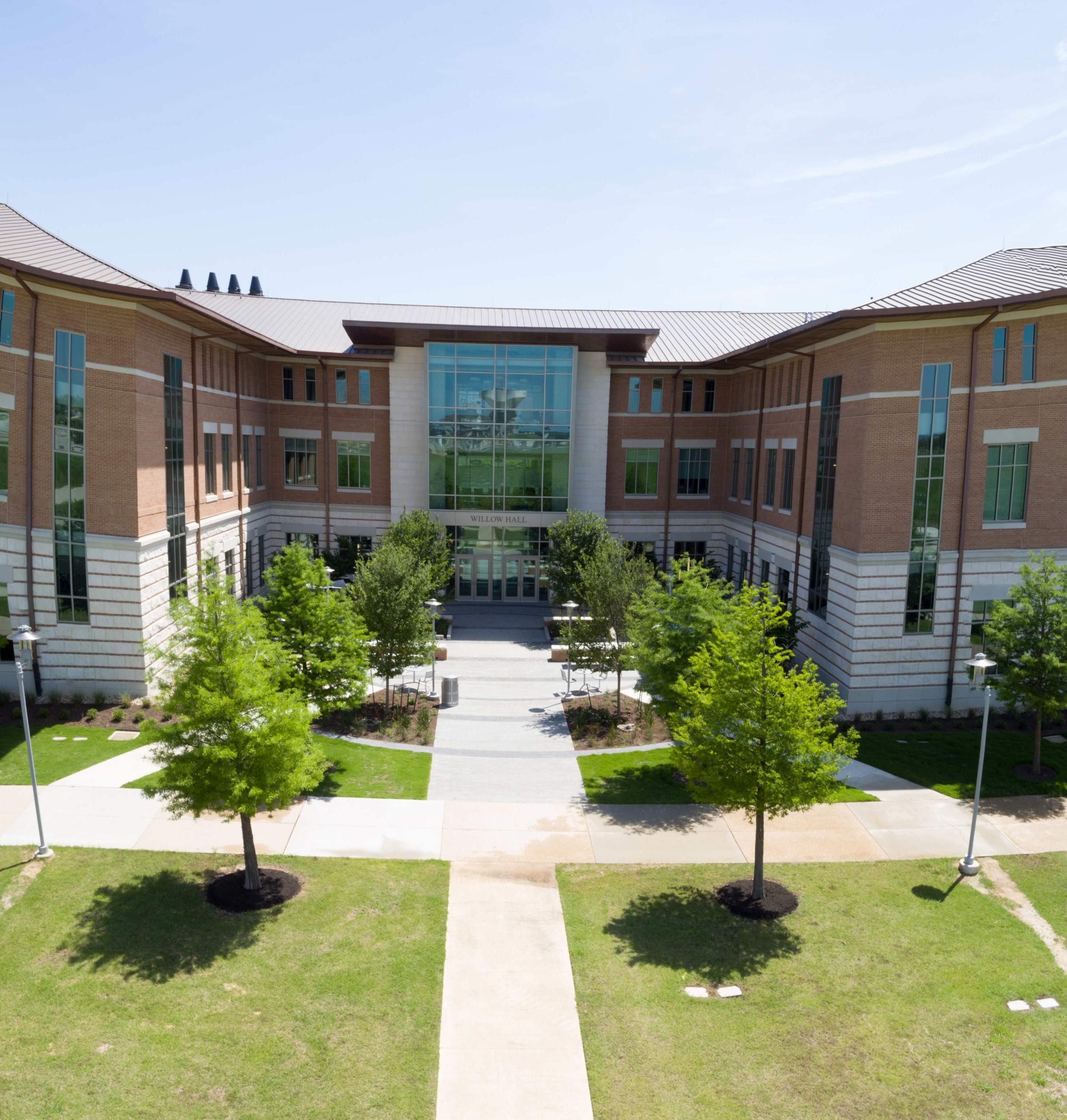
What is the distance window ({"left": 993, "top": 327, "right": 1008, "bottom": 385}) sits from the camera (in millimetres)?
24344

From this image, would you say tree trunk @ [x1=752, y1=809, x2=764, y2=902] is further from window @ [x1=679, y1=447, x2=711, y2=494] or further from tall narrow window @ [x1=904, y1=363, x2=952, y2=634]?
window @ [x1=679, y1=447, x2=711, y2=494]

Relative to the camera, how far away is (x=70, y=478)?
78.4 ft

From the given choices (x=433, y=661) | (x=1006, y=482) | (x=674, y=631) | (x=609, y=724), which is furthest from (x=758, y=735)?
(x=1006, y=482)

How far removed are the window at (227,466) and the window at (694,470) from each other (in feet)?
67.8

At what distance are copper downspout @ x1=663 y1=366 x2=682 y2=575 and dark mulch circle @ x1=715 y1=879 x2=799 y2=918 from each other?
2475cm

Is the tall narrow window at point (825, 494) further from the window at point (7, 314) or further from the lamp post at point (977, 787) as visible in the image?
the window at point (7, 314)

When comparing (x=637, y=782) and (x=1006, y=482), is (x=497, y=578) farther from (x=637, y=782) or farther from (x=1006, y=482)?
(x=1006, y=482)

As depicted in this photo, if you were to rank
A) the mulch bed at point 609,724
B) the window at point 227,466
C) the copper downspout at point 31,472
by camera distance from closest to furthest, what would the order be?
1. the copper downspout at point 31,472
2. the mulch bed at point 609,724
3. the window at point 227,466

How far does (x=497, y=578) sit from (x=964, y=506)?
70.7 ft

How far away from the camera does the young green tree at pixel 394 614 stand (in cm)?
2405

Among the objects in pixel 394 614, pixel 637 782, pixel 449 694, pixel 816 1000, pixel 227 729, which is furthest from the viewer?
pixel 449 694

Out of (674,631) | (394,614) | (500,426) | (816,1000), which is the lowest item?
(816,1000)

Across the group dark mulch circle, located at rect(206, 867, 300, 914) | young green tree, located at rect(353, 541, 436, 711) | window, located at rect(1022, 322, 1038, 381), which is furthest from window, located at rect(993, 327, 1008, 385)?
dark mulch circle, located at rect(206, 867, 300, 914)

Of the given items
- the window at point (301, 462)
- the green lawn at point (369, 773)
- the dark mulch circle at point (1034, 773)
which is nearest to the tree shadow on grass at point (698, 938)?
the green lawn at point (369, 773)
